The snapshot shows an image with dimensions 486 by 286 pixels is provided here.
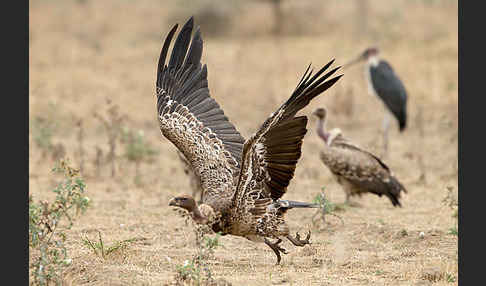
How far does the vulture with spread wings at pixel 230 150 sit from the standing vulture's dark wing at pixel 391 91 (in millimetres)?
6637

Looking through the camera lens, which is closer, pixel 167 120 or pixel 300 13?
pixel 167 120

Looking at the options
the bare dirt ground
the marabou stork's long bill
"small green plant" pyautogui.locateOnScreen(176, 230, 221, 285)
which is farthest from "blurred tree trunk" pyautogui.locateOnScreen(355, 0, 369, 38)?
"small green plant" pyautogui.locateOnScreen(176, 230, 221, 285)

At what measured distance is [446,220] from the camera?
8961 millimetres

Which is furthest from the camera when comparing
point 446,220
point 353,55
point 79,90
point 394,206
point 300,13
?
point 300,13

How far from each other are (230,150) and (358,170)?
2727mm

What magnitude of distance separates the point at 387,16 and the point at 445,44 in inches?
144

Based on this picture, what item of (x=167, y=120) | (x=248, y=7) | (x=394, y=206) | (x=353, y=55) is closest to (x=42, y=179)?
(x=167, y=120)

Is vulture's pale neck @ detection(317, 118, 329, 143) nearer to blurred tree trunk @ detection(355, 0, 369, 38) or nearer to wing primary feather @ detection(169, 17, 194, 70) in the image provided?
wing primary feather @ detection(169, 17, 194, 70)

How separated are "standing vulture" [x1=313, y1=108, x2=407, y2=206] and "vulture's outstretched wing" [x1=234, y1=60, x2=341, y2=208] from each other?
3.24m

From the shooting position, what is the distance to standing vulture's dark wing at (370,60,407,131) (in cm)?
1372

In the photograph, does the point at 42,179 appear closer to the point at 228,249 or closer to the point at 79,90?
the point at 228,249

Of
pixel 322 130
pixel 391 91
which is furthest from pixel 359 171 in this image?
pixel 391 91

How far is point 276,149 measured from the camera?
6102mm

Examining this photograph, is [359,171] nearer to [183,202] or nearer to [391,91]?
[183,202]
